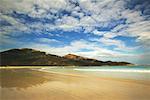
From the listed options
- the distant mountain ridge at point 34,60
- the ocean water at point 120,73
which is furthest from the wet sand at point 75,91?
the ocean water at point 120,73

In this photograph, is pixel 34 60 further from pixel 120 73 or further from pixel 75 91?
pixel 120 73

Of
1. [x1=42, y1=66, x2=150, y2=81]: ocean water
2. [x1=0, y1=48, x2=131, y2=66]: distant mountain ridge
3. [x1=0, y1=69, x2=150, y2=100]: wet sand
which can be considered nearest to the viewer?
[x1=0, y1=69, x2=150, y2=100]: wet sand

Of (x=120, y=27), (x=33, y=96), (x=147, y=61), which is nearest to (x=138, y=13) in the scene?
(x=120, y=27)

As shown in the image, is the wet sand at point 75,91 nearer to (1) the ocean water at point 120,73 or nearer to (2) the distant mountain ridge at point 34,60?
(2) the distant mountain ridge at point 34,60

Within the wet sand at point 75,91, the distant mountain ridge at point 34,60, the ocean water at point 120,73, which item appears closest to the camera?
the wet sand at point 75,91

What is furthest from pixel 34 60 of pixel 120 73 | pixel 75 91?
pixel 120 73

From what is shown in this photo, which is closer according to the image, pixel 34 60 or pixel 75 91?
pixel 75 91

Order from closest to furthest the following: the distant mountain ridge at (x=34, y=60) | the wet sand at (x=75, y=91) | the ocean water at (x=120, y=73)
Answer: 1. the wet sand at (x=75, y=91)
2. the distant mountain ridge at (x=34, y=60)
3. the ocean water at (x=120, y=73)

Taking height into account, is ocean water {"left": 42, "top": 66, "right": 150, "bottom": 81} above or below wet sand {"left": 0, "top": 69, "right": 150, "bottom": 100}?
above

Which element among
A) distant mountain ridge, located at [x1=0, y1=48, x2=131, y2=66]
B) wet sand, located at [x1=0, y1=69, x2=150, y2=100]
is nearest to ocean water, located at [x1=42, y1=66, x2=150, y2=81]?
distant mountain ridge, located at [x1=0, y1=48, x2=131, y2=66]

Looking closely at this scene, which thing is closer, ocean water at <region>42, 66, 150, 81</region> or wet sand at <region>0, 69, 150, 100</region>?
wet sand at <region>0, 69, 150, 100</region>

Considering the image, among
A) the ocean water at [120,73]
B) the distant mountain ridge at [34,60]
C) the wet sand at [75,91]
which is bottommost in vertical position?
the wet sand at [75,91]

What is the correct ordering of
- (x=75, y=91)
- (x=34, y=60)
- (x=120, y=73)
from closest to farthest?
(x=75, y=91), (x=34, y=60), (x=120, y=73)

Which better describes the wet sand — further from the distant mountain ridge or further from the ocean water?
the ocean water
